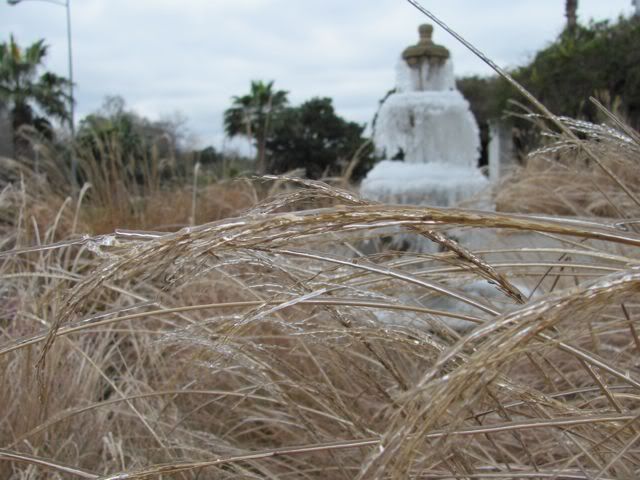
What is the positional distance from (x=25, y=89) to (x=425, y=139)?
2318cm

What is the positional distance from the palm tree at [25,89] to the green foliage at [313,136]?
296 inches

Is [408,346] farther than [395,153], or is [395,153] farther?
[395,153]

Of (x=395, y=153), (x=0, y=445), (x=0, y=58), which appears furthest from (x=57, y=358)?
(x=0, y=58)

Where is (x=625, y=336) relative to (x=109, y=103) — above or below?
below

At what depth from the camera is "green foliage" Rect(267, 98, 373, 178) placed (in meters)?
25.5

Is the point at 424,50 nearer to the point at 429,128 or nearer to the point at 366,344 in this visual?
the point at 429,128

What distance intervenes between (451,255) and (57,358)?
1300mm

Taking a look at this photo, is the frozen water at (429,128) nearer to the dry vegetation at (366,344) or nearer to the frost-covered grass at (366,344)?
the dry vegetation at (366,344)

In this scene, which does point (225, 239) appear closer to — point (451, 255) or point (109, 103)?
point (451, 255)

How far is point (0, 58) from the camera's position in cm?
2444

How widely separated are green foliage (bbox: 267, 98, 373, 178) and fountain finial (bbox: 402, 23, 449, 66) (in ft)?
64.1

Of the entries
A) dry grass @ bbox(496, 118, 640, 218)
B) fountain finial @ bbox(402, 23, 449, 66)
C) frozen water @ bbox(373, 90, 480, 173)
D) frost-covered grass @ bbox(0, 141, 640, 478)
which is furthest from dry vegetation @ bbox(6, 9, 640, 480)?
fountain finial @ bbox(402, 23, 449, 66)

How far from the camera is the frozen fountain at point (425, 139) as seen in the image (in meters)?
4.29

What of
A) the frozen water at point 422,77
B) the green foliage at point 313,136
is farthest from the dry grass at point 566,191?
the green foliage at point 313,136
